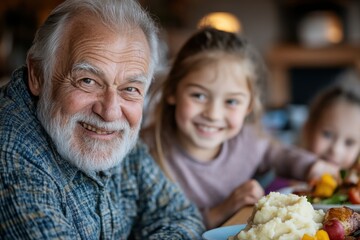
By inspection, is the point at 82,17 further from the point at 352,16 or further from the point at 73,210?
the point at 352,16

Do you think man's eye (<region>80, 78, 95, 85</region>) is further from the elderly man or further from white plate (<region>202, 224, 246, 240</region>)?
white plate (<region>202, 224, 246, 240</region>)

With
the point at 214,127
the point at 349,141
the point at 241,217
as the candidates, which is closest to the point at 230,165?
the point at 214,127

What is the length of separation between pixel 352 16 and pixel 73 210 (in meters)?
9.14

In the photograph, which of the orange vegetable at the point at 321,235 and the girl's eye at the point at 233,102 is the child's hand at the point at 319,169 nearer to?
the girl's eye at the point at 233,102

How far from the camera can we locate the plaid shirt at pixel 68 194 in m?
1.32

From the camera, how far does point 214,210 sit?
2.15 metres

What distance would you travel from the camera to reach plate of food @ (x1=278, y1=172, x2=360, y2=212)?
1.78 metres

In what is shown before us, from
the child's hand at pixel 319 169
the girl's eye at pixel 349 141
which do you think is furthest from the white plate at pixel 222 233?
the girl's eye at pixel 349 141

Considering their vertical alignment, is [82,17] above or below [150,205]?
above

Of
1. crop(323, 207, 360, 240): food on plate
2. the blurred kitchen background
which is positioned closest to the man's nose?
crop(323, 207, 360, 240): food on plate

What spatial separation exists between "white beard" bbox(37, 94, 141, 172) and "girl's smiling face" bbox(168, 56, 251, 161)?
699 millimetres

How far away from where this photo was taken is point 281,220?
1.25 meters

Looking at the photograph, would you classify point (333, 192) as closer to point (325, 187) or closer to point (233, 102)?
point (325, 187)

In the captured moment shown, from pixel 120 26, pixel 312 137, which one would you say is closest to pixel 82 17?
pixel 120 26
